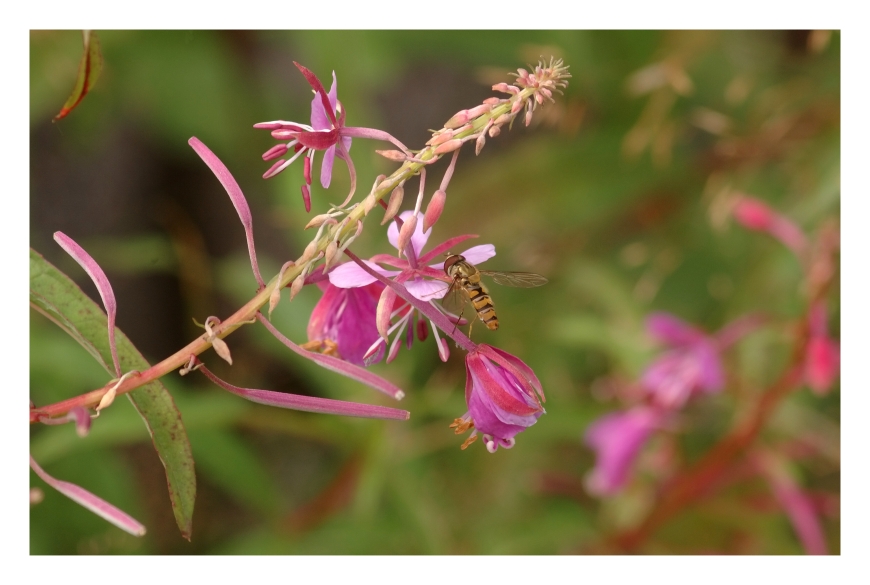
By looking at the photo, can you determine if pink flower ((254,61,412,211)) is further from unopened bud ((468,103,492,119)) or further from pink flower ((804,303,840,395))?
pink flower ((804,303,840,395))

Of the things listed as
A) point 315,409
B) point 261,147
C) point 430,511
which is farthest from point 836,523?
point 261,147

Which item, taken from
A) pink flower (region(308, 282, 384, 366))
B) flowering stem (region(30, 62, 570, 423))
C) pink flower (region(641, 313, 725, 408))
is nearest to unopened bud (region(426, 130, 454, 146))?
flowering stem (region(30, 62, 570, 423))

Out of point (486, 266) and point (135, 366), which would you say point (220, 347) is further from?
point (486, 266)

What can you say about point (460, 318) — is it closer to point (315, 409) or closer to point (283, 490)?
point (315, 409)

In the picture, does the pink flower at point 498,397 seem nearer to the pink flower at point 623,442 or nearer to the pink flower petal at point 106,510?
the pink flower petal at point 106,510

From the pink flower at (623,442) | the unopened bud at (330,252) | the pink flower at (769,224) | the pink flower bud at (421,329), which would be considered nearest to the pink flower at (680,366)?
the pink flower at (623,442)

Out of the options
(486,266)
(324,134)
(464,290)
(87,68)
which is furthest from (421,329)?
(486,266)
